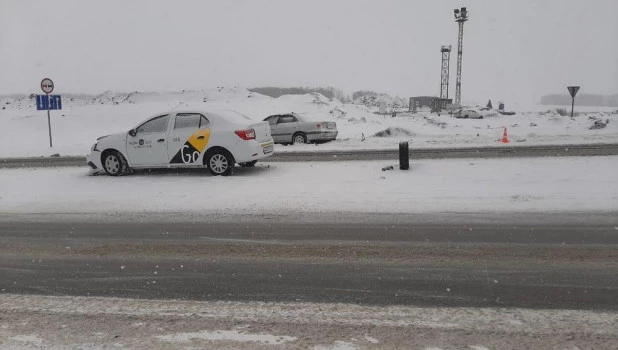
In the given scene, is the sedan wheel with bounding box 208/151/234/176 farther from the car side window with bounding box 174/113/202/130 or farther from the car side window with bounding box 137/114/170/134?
the car side window with bounding box 137/114/170/134

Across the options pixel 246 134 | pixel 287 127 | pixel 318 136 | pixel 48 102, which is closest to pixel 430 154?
pixel 318 136

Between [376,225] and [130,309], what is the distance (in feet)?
12.5

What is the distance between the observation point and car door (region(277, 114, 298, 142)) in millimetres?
20688

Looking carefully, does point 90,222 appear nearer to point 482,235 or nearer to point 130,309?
point 130,309

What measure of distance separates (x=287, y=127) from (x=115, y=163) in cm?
962

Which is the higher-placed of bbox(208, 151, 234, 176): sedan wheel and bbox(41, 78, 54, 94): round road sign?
bbox(41, 78, 54, 94): round road sign

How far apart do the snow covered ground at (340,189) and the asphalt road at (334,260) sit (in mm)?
971

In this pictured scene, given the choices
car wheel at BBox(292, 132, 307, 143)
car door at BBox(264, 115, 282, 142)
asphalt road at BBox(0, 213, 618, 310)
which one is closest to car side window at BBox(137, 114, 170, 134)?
asphalt road at BBox(0, 213, 618, 310)

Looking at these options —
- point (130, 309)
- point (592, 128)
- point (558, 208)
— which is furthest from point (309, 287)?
point (592, 128)

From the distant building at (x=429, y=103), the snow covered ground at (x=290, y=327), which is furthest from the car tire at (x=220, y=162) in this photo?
the distant building at (x=429, y=103)

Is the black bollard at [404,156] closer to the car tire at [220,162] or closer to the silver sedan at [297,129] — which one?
the car tire at [220,162]

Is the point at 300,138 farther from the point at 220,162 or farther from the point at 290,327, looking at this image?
the point at 290,327

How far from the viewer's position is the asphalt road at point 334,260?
4160 millimetres

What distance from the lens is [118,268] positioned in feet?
16.5
